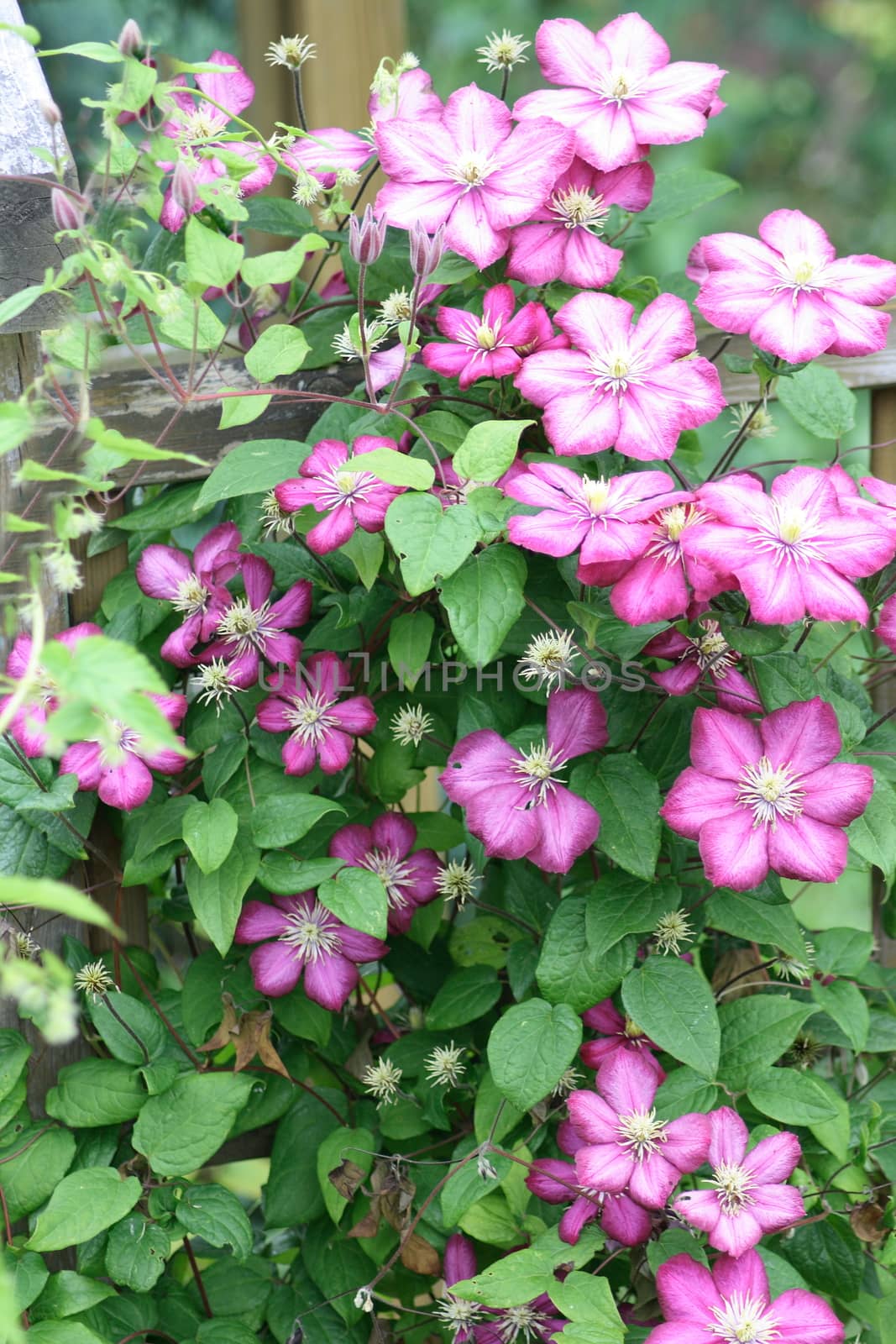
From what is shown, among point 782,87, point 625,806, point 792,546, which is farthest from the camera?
point 782,87

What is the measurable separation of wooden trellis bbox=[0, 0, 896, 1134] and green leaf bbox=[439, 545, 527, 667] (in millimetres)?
207

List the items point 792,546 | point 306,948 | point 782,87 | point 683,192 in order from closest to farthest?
point 792,546
point 306,948
point 683,192
point 782,87

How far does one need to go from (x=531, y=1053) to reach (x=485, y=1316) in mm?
252

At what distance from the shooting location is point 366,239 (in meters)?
0.86

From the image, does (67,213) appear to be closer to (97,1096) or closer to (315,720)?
(315,720)

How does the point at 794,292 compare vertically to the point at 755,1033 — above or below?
above

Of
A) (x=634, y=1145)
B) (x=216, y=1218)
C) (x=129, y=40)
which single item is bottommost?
(x=216, y=1218)

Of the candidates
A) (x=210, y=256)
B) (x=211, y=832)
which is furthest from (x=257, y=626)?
(x=210, y=256)

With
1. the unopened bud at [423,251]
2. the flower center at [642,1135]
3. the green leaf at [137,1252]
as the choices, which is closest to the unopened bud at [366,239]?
the unopened bud at [423,251]

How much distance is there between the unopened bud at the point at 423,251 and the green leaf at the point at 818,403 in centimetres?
36

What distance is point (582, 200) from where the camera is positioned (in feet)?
3.10

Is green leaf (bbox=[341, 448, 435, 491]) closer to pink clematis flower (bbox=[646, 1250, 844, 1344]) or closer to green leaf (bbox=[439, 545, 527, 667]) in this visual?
green leaf (bbox=[439, 545, 527, 667])

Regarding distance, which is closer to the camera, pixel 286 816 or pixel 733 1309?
pixel 733 1309

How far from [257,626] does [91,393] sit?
23 centimetres
